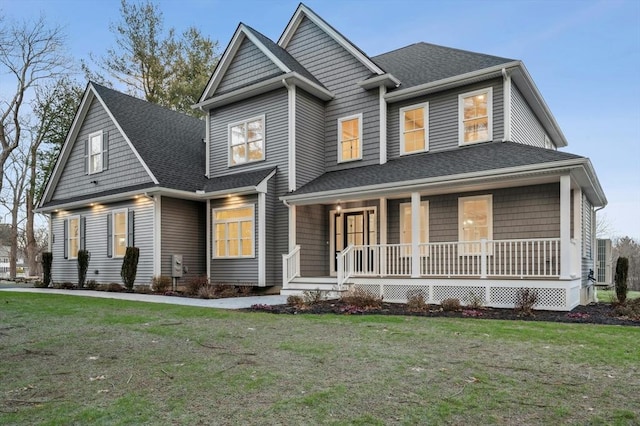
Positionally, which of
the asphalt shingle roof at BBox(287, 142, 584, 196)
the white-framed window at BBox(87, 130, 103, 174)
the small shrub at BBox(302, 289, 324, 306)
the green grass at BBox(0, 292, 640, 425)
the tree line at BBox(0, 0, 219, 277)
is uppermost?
the tree line at BBox(0, 0, 219, 277)

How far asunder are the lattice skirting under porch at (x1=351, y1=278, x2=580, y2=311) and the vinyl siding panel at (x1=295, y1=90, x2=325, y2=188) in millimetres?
4247

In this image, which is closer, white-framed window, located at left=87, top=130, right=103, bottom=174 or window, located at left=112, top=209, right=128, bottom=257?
window, located at left=112, top=209, right=128, bottom=257

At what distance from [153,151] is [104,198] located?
7.81 ft

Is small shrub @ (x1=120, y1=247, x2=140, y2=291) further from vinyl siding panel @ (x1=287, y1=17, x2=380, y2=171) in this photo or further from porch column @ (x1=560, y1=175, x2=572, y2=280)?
porch column @ (x1=560, y1=175, x2=572, y2=280)

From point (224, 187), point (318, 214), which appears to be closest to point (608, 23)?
point (318, 214)

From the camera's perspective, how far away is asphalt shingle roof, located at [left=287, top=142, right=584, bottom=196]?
34.5ft

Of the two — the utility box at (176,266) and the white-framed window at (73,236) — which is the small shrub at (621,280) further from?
the white-framed window at (73,236)

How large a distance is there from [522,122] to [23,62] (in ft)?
85.6

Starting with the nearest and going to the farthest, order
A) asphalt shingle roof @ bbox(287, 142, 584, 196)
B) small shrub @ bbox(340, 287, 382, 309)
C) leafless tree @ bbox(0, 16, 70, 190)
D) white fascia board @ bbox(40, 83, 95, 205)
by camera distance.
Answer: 1. small shrub @ bbox(340, 287, 382, 309)
2. asphalt shingle roof @ bbox(287, 142, 584, 196)
3. white fascia board @ bbox(40, 83, 95, 205)
4. leafless tree @ bbox(0, 16, 70, 190)

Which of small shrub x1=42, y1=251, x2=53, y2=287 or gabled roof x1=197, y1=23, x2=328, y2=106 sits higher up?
gabled roof x1=197, y1=23, x2=328, y2=106

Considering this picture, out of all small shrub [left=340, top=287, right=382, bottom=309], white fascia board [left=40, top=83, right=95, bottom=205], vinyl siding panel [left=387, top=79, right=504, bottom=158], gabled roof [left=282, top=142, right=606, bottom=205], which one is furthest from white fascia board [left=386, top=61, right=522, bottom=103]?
white fascia board [left=40, top=83, right=95, bottom=205]

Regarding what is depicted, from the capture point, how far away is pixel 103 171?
16969mm

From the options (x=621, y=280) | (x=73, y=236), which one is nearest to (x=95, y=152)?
(x=73, y=236)

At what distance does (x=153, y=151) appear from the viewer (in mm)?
16125
